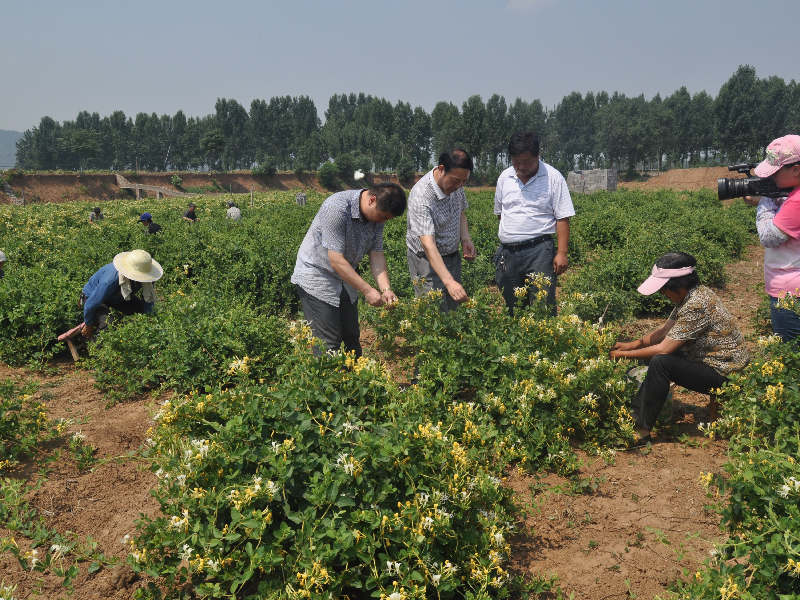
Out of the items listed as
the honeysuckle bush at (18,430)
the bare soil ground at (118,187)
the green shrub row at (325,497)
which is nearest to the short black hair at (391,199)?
the green shrub row at (325,497)

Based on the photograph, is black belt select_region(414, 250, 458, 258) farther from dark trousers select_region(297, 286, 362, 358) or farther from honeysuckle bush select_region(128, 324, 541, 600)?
honeysuckle bush select_region(128, 324, 541, 600)

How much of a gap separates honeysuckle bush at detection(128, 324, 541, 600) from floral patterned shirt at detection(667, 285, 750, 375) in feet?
5.81

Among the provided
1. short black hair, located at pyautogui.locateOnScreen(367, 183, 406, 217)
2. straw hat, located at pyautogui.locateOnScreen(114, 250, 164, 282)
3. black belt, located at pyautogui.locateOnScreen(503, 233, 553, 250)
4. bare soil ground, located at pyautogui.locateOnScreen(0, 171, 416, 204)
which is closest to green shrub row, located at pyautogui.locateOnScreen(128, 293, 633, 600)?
short black hair, located at pyautogui.locateOnScreen(367, 183, 406, 217)

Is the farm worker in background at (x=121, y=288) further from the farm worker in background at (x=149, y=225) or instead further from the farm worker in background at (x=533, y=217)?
the farm worker in background at (x=149, y=225)

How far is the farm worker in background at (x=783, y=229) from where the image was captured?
3383 millimetres

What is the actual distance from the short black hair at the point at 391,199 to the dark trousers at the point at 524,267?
1389 millimetres

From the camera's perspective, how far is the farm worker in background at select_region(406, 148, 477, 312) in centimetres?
396

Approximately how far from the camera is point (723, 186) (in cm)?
391

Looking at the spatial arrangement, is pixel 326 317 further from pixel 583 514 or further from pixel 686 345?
pixel 686 345

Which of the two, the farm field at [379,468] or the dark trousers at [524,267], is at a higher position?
the dark trousers at [524,267]

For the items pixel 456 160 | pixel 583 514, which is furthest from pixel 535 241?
pixel 583 514

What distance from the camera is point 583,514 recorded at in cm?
291

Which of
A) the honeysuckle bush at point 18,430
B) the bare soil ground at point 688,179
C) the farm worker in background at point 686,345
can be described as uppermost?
the bare soil ground at point 688,179

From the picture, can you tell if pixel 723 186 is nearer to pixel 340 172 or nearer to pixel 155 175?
pixel 155 175
